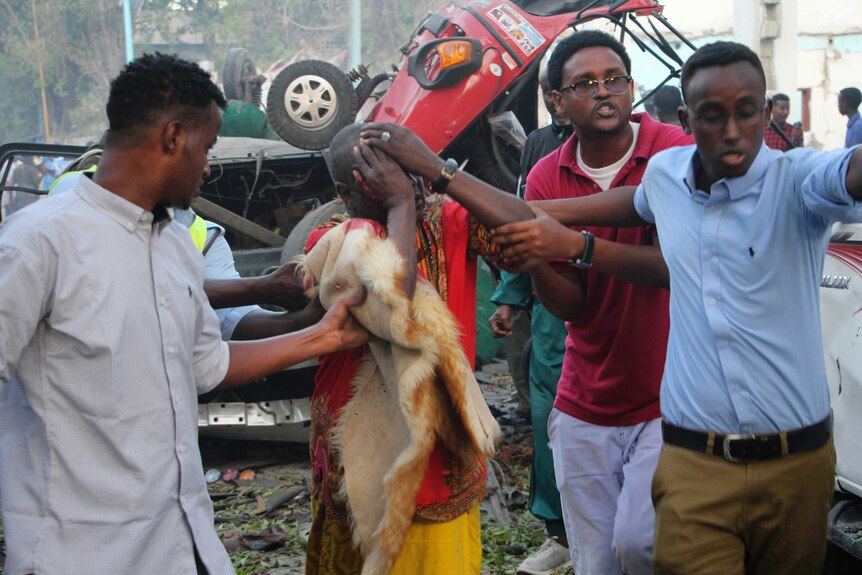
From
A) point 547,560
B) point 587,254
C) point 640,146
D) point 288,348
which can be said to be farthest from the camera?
point 547,560

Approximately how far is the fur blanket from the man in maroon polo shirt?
20.9 inches

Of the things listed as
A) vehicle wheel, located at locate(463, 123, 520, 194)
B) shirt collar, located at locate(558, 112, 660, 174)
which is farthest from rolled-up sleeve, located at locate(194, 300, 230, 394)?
vehicle wheel, located at locate(463, 123, 520, 194)

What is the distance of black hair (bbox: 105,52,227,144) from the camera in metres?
2.41

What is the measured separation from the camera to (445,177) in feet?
9.47

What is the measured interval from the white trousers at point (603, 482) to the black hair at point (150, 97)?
174 centimetres

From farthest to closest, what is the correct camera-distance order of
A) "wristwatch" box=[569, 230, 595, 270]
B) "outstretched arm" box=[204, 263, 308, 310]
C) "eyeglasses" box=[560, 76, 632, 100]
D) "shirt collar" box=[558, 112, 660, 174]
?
"eyeglasses" box=[560, 76, 632, 100]
"shirt collar" box=[558, 112, 660, 174]
"outstretched arm" box=[204, 263, 308, 310]
"wristwatch" box=[569, 230, 595, 270]

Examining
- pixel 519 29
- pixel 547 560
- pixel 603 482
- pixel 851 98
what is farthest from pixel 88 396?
pixel 851 98

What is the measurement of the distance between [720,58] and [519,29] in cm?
569

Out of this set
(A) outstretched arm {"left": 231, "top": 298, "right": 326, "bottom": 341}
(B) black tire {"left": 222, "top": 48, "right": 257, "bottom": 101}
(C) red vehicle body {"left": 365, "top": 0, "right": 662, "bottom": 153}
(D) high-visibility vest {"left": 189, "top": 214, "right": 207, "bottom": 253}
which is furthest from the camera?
(B) black tire {"left": 222, "top": 48, "right": 257, "bottom": 101}

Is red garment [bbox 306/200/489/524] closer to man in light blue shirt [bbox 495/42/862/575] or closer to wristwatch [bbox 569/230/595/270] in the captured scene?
wristwatch [bbox 569/230/595/270]

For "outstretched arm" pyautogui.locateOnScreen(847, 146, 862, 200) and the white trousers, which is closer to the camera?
"outstretched arm" pyautogui.locateOnScreen(847, 146, 862, 200)

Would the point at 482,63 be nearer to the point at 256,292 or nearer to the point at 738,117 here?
the point at 256,292

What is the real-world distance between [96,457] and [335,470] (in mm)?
961

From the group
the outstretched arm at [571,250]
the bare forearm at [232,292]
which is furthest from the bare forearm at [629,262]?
the bare forearm at [232,292]
